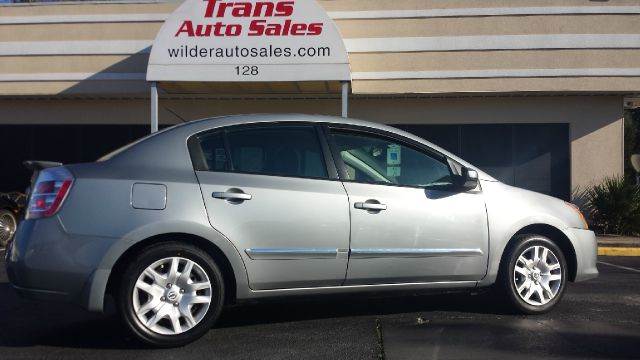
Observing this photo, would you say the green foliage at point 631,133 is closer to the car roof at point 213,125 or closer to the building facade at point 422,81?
the building facade at point 422,81

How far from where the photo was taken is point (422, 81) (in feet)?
43.1

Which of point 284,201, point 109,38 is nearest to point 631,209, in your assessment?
point 284,201

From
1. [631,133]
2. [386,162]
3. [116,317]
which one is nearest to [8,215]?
[116,317]

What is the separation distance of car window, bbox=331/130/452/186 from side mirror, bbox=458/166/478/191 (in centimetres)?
12

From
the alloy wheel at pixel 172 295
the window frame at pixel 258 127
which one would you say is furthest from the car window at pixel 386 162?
the alloy wheel at pixel 172 295

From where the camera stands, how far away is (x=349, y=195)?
4.86 metres

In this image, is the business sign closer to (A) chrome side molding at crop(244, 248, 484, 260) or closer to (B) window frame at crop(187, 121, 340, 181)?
(B) window frame at crop(187, 121, 340, 181)

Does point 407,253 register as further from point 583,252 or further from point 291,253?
point 583,252

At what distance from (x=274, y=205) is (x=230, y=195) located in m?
0.31

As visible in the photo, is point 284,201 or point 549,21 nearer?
point 284,201

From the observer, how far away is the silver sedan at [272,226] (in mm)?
4375

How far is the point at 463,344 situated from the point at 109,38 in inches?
442

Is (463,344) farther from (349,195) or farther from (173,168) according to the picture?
(173,168)

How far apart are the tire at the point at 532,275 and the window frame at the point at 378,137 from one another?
0.82 meters
